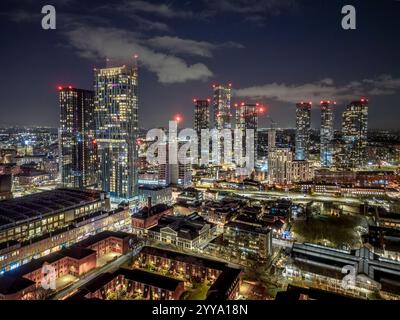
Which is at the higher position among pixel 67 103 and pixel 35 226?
pixel 67 103

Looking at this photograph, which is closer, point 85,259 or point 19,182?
point 85,259

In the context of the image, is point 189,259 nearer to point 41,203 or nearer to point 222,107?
point 41,203

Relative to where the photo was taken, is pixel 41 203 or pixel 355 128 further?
pixel 355 128

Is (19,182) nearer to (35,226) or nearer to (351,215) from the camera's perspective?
(35,226)

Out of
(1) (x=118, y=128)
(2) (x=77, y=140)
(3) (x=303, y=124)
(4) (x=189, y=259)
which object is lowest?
(4) (x=189, y=259)

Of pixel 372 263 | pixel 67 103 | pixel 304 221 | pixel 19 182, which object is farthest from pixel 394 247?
pixel 19 182

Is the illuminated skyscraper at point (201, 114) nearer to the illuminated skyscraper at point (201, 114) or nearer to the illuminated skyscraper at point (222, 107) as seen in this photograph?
the illuminated skyscraper at point (201, 114)

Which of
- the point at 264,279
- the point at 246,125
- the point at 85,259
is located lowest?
the point at 264,279

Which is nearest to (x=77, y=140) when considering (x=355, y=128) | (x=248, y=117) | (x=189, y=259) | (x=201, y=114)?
(x=189, y=259)
